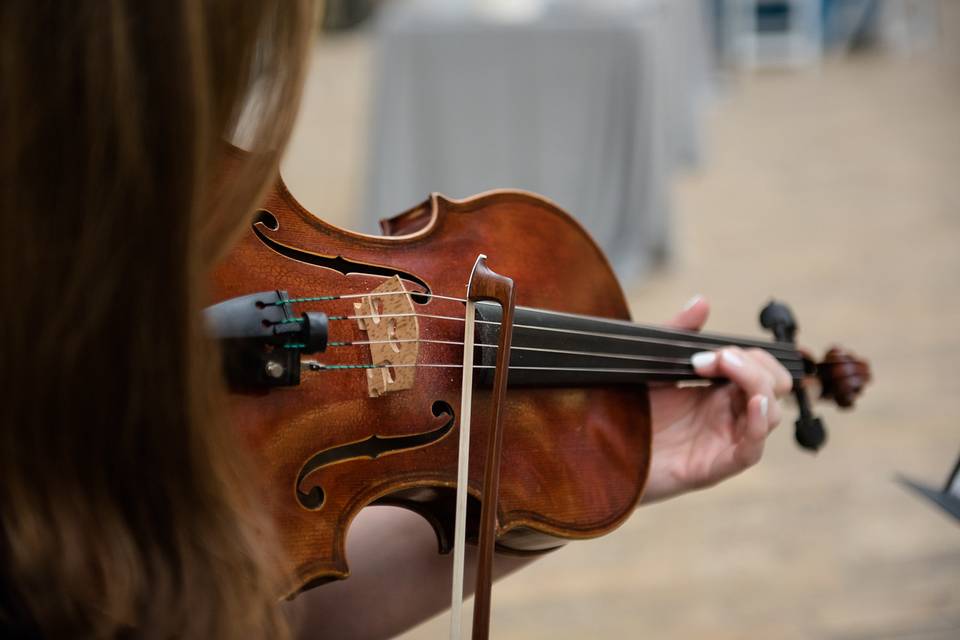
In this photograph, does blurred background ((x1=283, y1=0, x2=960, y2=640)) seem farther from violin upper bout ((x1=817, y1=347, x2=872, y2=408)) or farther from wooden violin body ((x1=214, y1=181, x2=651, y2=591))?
wooden violin body ((x1=214, y1=181, x2=651, y2=591))

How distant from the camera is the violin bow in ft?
1.76

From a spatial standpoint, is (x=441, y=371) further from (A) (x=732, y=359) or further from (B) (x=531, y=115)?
(B) (x=531, y=115)

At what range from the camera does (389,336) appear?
0.60 m

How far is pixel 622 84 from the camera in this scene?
8.64 ft

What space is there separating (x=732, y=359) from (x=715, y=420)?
0.06 m

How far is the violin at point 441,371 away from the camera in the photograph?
53cm

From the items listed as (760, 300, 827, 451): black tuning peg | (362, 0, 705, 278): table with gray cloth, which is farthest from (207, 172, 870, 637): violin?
(362, 0, 705, 278): table with gray cloth

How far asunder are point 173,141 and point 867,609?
4.76ft

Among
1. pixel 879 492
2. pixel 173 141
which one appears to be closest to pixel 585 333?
pixel 173 141

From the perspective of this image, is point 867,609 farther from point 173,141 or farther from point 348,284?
point 173,141

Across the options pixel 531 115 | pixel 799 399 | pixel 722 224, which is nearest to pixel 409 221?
pixel 799 399

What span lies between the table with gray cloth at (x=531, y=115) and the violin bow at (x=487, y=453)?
2.15m

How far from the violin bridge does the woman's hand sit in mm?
320

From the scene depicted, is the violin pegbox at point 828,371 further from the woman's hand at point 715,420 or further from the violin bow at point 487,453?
the violin bow at point 487,453
